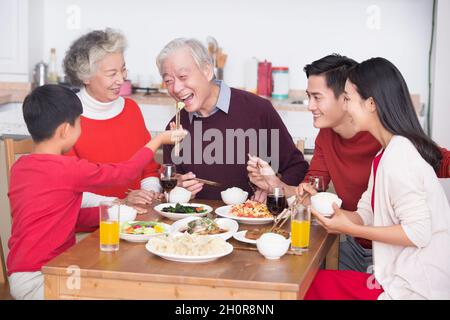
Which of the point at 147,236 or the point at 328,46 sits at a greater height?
the point at 328,46

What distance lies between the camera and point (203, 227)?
217cm

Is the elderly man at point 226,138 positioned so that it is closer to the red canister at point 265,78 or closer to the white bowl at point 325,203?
the white bowl at point 325,203

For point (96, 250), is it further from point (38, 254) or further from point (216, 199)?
point (216, 199)

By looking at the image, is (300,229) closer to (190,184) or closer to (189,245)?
(189,245)

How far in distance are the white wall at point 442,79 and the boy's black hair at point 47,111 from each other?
3037 mm

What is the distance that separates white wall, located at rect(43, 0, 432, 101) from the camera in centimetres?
524

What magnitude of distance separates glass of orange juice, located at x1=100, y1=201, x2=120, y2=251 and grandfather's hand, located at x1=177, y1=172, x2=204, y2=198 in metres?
0.72

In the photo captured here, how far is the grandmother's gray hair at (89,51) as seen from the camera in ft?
9.46

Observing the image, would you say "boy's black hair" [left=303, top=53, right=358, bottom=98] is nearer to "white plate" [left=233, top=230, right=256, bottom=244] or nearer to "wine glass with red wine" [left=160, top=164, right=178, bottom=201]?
"wine glass with red wine" [left=160, top=164, right=178, bottom=201]

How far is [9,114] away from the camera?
5074 mm

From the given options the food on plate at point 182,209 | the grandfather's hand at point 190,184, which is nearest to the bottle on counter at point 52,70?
the grandfather's hand at point 190,184

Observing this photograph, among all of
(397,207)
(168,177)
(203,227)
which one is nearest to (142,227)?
(203,227)
